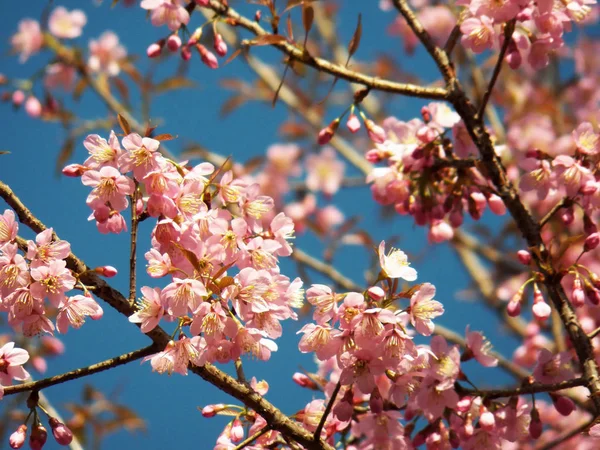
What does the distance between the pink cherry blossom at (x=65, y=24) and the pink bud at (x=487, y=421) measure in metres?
2.30

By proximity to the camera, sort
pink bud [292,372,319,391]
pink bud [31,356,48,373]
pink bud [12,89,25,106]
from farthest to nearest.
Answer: pink bud [31,356,48,373]
pink bud [12,89,25,106]
pink bud [292,372,319,391]

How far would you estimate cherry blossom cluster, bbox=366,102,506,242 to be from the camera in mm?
1354

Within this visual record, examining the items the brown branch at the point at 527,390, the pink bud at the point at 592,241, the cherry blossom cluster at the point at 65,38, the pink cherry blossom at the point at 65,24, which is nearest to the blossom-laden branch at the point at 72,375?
the brown branch at the point at 527,390

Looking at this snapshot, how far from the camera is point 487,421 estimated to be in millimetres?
1126

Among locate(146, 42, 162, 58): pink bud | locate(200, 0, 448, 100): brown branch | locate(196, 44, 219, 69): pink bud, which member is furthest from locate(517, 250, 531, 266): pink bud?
locate(146, 42, 162, 58): pink bud

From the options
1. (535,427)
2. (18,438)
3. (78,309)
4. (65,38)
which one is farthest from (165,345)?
(65,38)

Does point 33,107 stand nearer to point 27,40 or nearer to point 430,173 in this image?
point 27,40

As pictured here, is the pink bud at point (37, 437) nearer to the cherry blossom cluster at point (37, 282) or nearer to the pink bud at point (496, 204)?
the cherry blossom cluster at point (37, 282)

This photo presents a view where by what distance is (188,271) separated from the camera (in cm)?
100

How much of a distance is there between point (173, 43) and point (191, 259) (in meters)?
0.55

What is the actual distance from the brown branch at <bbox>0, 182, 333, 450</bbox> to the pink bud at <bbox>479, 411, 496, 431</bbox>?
27cm

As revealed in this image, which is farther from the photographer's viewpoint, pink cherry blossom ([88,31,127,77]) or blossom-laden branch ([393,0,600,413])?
pink cherry blossom ([88,31,127,77])

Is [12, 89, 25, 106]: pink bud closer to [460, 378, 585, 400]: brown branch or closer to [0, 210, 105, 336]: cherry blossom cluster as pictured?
[0, 210, 105, 336]: cherry blossom cluster

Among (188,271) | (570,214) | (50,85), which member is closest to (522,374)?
(570,214)
